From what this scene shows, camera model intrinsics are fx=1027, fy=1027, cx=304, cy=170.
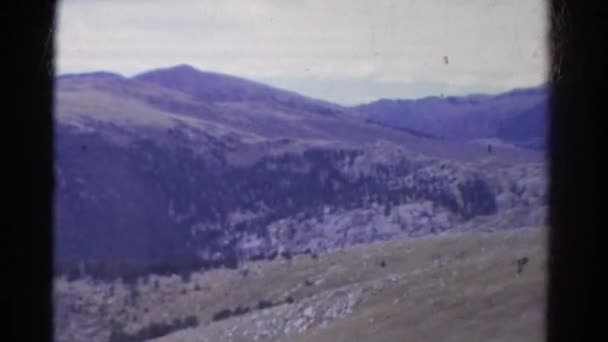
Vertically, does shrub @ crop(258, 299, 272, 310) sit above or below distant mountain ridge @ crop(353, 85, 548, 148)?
below

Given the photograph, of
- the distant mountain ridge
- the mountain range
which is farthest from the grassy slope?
the distant mountain ridge

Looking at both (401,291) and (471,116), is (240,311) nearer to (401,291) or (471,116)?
(401,291)

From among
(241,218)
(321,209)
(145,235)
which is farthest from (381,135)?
(145,235)

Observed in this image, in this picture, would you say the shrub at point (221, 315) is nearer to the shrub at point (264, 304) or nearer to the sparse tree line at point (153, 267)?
the shrub at point (264, 304)

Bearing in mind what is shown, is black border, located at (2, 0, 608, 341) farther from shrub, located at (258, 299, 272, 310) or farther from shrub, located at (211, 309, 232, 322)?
shrub, located at (258, 299, 272, 310)

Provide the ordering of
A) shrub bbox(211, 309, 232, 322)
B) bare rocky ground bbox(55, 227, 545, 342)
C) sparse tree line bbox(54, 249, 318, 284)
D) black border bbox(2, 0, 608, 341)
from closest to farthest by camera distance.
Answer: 1. black border bbox(2, 0, 608, 341)
2. bare rocky ground bbox(55, 227, 545, 342)
3. sparse tree line bbox(54, 249, 318, 284)
4. shrub bbox(211, 309, 232, 322)

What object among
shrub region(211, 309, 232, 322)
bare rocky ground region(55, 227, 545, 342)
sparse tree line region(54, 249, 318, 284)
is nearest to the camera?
bare rocky ground region(55, 227, 545, 342)

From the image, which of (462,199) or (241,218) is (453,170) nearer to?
(462,199)
